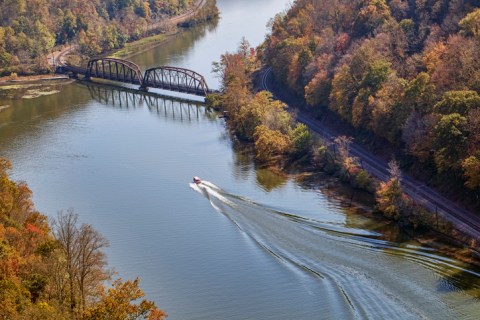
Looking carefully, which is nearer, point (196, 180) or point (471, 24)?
point (196, 180)

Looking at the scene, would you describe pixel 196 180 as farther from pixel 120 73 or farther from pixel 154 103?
pixel 120 73

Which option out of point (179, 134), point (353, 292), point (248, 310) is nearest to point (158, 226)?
point (248, 310)

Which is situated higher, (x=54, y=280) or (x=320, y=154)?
(x=320, y=154)

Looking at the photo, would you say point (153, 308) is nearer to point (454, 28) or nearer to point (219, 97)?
point (454, 28)

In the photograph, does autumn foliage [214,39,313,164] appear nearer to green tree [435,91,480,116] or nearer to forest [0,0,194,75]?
green tree [435,91,480,116]

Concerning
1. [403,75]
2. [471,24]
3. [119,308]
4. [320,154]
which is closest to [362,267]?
[119,308]

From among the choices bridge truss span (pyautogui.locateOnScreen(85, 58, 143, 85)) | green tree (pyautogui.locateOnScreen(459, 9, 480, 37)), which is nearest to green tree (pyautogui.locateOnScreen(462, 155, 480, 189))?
green tree (pyautogui.locateOnScreen(459, 9, 480, 37))
